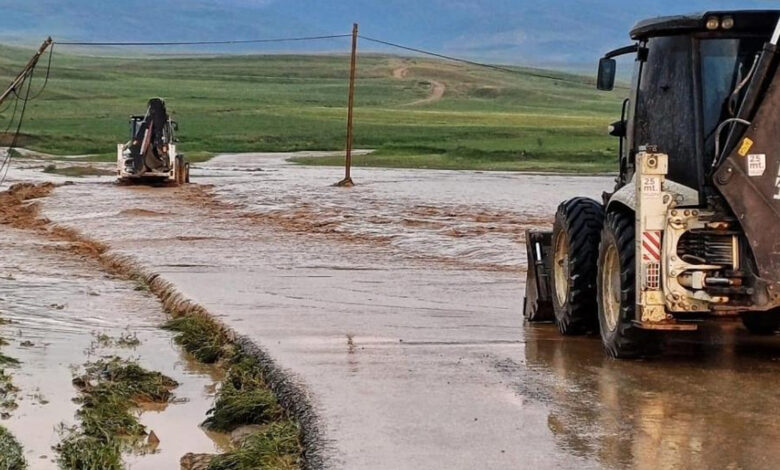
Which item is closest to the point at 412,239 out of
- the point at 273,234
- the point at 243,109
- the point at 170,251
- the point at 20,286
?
the point at 273,234

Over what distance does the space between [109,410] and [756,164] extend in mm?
4914

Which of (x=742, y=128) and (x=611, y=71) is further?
(x=611, y=71)

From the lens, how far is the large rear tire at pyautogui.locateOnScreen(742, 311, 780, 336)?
12795 mm

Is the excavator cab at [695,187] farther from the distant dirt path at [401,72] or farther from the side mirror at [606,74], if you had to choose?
the distant dirt path at [401,72]

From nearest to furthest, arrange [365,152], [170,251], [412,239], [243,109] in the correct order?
1. [170,251]
2. [412,239]
3. [365,152]
4. [243,109]

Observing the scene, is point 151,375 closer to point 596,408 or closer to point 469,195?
point 596,408

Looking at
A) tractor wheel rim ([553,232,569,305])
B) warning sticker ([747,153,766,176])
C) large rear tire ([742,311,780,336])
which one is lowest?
large rear tire ([742,311,780,336])

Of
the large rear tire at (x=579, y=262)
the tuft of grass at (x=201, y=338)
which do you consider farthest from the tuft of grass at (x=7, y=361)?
the large rear tire at (x=579, y=262)

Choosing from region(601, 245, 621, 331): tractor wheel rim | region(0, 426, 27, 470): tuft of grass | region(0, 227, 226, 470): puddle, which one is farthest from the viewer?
region(601, 245, 621, 331): tractor wheel rim

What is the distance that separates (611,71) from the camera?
495 inches

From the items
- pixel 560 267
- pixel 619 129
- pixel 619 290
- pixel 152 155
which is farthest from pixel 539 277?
pixel 152 155

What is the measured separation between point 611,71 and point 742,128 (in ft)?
7.30

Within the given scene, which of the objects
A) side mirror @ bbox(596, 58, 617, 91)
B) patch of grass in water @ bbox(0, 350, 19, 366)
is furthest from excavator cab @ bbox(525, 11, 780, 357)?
patch of grass in water @ bbox(0, 350, 19, 366)

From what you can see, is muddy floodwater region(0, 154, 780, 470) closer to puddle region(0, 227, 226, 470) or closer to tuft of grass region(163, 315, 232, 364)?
puddle region(0, 227, 226, 470)
